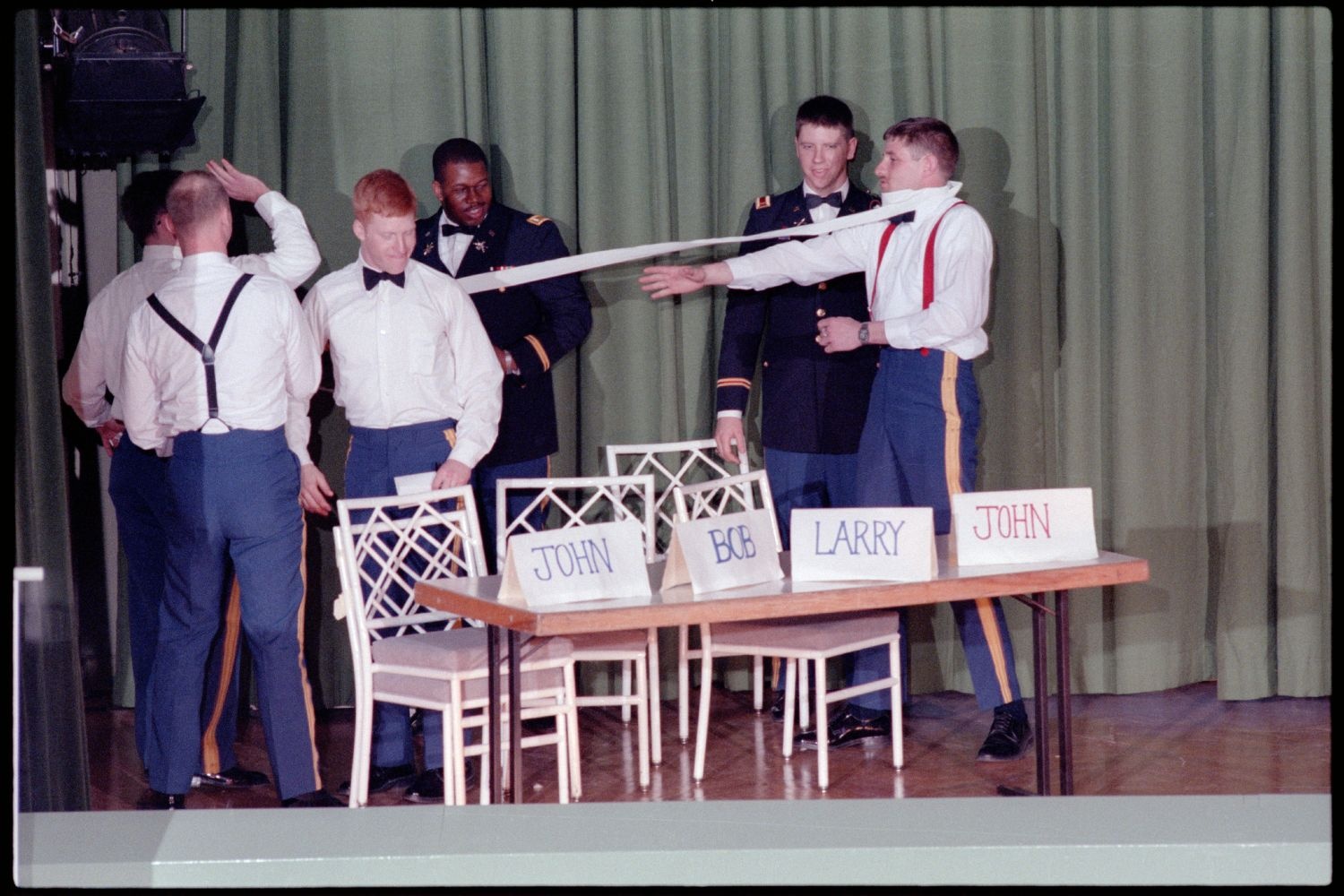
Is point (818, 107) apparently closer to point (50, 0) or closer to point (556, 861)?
point (50, 0)

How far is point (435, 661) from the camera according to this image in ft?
11.3

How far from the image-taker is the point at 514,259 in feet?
14.6

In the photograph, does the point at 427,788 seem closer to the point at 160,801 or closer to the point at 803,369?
the point at 160,801

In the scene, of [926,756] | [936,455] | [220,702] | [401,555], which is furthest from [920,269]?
[220,702]

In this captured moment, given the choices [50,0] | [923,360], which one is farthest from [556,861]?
[923,360]

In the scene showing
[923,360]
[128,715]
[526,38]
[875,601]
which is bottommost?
[128,715]

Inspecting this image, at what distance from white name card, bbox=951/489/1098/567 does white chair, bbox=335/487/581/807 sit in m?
0.95

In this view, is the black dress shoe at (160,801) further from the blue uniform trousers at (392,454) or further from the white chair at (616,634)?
the white chair at (616,634)

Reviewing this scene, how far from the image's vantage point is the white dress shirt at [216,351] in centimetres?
348

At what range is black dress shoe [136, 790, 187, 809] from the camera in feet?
11.9

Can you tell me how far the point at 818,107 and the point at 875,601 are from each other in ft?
5.79

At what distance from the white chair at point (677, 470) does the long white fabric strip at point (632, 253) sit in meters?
0.53

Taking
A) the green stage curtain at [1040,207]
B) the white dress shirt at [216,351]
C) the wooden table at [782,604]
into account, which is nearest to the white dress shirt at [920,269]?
the green stage curtain at [1040,207]

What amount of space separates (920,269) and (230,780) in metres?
2.23
